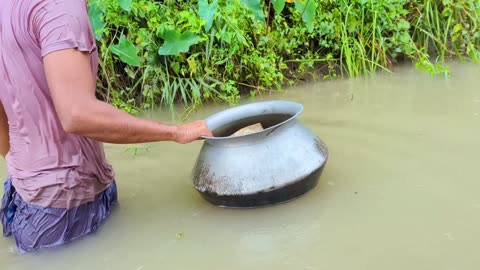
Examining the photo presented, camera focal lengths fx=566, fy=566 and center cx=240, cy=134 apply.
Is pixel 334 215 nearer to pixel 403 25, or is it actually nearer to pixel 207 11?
pixel 207 11

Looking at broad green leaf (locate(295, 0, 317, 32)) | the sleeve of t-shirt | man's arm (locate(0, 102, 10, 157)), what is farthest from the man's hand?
broad green leaf (locate(295, 0, 317, 32))

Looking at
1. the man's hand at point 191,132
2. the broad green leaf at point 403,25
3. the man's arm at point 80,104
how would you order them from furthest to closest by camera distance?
the broad green leaf at point 403,25, the man's hand at point 191,132, the man's arm at point 80,104

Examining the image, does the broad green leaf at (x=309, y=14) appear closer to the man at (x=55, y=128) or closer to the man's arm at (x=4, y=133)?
the man at (x=55, y=128)

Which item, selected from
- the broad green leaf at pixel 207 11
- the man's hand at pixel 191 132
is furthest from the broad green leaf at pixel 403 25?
the man's hand at pixel 191 132

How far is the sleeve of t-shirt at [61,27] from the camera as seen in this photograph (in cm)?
182

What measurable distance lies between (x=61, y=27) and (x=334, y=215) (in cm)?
124

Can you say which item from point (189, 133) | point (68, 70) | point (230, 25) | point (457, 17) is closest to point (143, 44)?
point (230, 25)

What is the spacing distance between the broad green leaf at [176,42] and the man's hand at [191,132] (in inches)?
56.4

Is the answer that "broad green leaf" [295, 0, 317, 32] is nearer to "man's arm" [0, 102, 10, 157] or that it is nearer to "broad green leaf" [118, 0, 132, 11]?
"broad green leaf" [118, 0, 132, 11]

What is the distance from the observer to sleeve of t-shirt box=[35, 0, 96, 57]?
182 cm

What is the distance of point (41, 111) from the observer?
6.77 feet

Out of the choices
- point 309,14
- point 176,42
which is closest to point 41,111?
point 176,42

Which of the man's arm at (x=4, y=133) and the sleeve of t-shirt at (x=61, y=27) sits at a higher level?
the sleeve of t-shirt at (x=61, y=27)

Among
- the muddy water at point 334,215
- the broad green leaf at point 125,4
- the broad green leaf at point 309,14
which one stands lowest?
the muddy water at point 334,215
